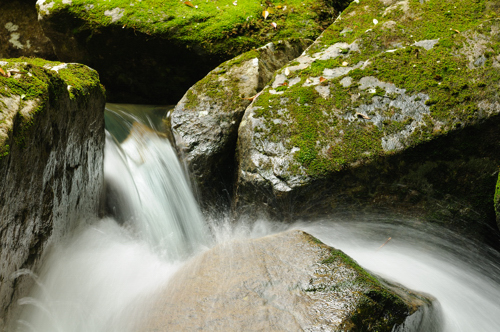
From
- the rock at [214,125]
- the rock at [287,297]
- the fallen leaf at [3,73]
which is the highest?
the fallen leaf at [3,73]

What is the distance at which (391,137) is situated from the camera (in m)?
3.46

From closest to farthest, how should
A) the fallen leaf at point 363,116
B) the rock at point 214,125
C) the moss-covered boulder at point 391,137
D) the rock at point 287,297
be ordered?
the rock at point 287,297, the moss-covered boulder at point 391,137, the fallen leaf at point 363,116, the rock at point 214,125

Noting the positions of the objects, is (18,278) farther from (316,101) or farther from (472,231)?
(472,231)

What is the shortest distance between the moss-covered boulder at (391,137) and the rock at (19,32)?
19.9 ft

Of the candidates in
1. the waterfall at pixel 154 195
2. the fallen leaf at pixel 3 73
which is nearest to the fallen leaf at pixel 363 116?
the waterfall at pixel 154 195

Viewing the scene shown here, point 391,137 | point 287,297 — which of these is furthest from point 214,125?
point 287,297

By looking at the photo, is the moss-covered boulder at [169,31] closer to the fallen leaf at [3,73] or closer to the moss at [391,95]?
the moss at [391,95]

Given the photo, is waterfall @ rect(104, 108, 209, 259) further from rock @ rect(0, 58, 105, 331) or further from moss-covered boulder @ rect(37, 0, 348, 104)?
moss-covered boulder @ rect(37, 0, 348, 104)

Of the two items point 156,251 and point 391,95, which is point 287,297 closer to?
point 156,251

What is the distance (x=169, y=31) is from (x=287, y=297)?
4.61 metres

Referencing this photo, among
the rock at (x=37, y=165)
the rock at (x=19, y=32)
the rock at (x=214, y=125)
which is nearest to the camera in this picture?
the rock at (x=37, y=165)

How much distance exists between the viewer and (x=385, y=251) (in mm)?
3586

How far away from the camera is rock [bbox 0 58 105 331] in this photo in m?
2.23

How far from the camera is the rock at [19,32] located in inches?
293
